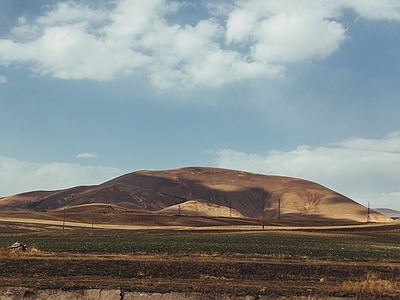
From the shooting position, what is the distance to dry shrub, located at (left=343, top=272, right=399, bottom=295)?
77.2 feet

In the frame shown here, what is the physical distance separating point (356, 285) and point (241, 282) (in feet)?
17.4

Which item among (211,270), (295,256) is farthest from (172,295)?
(295,256)

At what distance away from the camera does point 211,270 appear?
29.1 meters

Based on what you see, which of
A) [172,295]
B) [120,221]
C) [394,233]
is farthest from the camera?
[120,221]

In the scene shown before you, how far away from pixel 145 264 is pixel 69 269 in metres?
4.10

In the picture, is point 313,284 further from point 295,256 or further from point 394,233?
point 394,233

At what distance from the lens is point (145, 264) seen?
99.0 ft

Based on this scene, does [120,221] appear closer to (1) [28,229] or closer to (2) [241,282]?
(1) [28,229]

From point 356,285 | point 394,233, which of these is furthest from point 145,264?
point 394,233

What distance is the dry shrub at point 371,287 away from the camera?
23.5m

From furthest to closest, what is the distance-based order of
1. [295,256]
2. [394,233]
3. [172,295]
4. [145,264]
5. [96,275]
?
[394,233] → [295,256] → [145,264] → [96,275] → [172,295]

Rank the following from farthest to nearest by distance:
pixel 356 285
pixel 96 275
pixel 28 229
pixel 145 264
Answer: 1. pixel 28 229
2. pixel 145 264
3. pixel 96 275
4. pixel 356 285

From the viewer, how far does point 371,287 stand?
2444cm

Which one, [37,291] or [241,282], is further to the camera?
[241,282]
